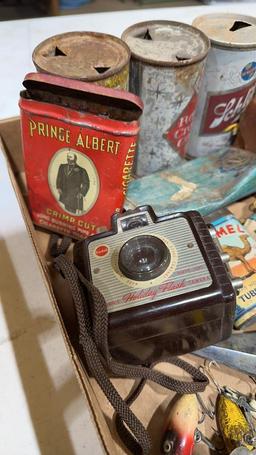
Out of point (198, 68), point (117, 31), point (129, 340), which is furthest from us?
point (117, 31)

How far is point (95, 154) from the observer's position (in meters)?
0.52

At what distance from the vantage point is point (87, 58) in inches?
21.1

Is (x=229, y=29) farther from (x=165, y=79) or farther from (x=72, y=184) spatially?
(x=72, y=184)

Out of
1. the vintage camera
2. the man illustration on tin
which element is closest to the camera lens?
the vintage camera

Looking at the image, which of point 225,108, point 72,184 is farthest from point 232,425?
point 225,108

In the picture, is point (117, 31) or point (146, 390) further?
point (117, 31)

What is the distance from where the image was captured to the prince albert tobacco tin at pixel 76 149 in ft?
1.57

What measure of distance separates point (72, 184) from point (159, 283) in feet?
0.62

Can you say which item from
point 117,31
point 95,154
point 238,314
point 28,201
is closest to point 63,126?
point 95,154

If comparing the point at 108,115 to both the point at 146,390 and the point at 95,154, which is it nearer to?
the point at 95,154

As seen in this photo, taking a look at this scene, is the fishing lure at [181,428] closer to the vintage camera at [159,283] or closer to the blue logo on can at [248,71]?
the vintage camera at [159,283]

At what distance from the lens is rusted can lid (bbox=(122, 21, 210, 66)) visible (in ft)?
1.81

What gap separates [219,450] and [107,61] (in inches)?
17.2

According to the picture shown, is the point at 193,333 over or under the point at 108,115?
under
